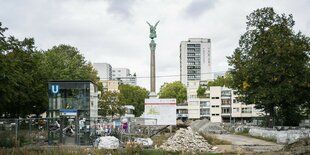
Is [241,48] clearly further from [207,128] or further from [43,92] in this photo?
[43,92]

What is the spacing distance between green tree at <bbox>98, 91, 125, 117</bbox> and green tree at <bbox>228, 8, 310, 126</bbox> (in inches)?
2221

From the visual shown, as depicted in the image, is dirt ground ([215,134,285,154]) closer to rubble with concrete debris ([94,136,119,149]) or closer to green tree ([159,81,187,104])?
rubble with concrete debris ([94,136,119,149])

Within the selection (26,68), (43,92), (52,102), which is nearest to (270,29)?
(52,102)

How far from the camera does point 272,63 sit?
3709 centimetres

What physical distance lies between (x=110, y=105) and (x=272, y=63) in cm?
6322

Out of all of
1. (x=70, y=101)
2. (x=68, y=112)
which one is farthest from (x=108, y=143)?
(x=70, y=101)

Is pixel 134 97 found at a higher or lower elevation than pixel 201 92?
lower

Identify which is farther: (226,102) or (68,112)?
(226,102)

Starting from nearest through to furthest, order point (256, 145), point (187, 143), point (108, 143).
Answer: point (108, 143) < point (187, 143) < point (256, 145)

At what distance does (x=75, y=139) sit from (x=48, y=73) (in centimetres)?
2873

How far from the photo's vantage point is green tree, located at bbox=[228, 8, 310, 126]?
36.8m

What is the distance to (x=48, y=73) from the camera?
55750 millimetres

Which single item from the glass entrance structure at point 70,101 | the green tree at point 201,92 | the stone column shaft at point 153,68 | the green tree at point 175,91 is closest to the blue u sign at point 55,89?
the glass entrance structure at point 70,101

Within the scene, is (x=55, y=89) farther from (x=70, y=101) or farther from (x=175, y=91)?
(x=175, y=91)
